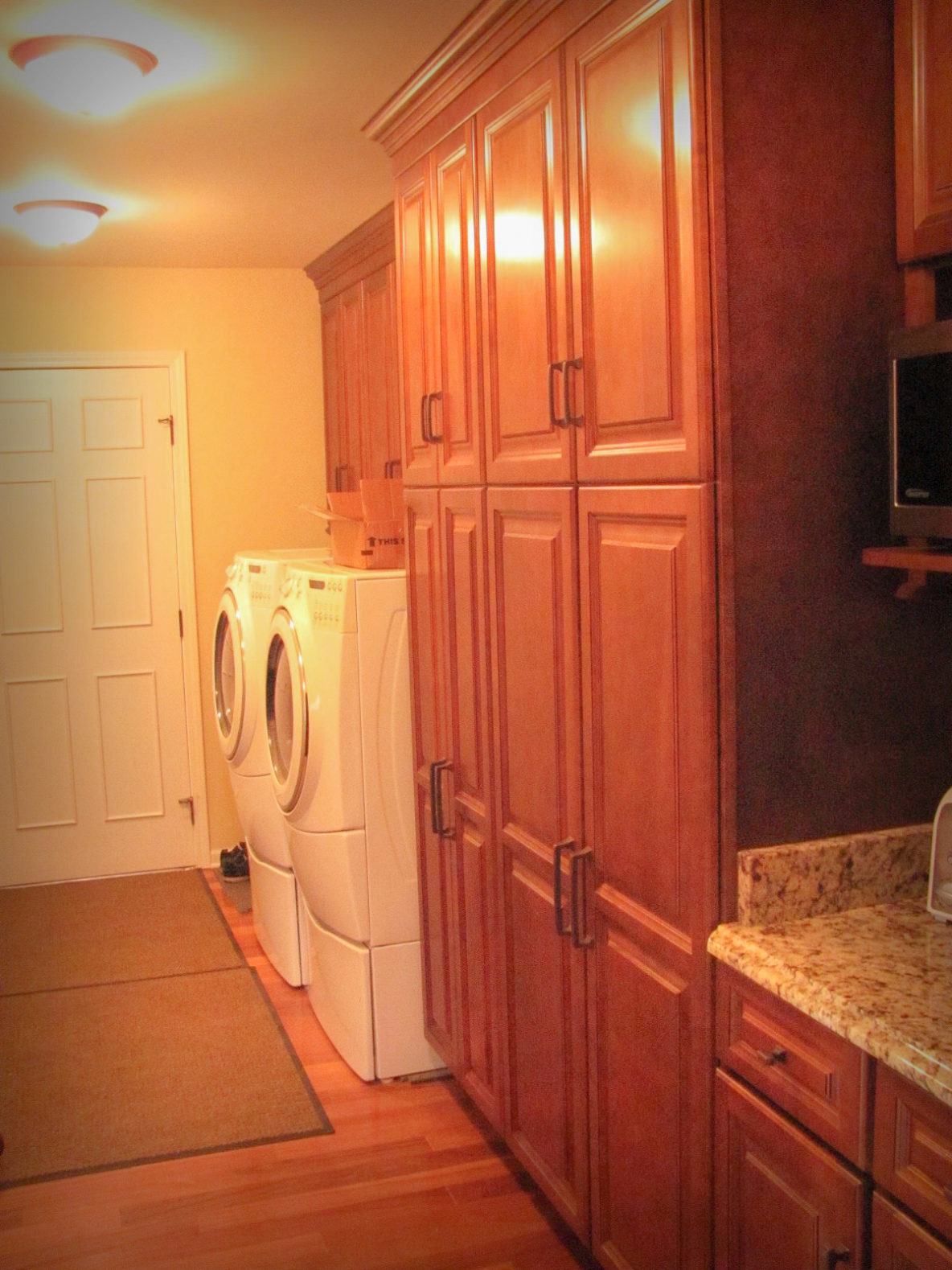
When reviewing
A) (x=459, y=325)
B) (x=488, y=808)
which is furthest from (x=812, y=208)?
(x=488, y=808)

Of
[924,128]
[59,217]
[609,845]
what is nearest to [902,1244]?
[609,845]

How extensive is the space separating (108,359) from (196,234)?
0.84 metres

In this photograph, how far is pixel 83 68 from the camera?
261 centimetres

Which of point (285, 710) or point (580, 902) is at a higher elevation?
point (285, 710)

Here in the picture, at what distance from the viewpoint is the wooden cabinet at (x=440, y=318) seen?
2.61 meters

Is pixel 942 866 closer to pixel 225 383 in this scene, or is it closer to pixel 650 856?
pixel 650 856

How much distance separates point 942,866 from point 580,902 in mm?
639

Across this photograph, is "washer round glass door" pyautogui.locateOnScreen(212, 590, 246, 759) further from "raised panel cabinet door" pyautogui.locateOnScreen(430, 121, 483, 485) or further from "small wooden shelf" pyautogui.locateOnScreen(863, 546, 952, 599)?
"small wooden shelf" pyautogui.locateOnScreen(863, 546, 952, 599)

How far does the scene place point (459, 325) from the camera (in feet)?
8.72

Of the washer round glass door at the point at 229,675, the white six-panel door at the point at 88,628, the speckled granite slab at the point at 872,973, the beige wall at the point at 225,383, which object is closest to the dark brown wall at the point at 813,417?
the speckled granite slab at the point at 872,973

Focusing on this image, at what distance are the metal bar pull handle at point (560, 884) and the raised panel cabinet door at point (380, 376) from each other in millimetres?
2171

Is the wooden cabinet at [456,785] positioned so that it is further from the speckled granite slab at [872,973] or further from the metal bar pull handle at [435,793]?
the speckled granite slab at [872,973]

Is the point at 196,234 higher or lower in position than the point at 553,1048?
higher

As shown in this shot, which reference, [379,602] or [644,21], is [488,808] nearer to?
[379,602]
